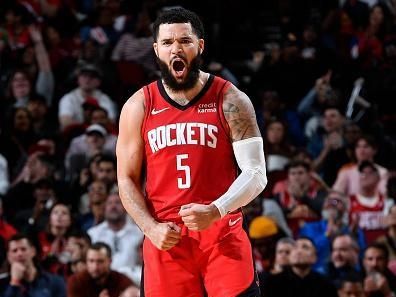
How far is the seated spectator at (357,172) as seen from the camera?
11445 mm

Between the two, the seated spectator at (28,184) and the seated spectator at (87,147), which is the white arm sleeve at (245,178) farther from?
the seated spectator at (87,147)

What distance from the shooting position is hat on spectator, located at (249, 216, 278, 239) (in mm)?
10211

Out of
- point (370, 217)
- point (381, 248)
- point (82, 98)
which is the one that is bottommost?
point (381, 248)

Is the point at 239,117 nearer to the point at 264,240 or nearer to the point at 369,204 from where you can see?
the point at 264,240

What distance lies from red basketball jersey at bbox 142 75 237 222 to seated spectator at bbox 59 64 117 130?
714 cm

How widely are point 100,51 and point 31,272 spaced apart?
5234mm

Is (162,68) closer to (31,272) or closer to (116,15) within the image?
(31,272)

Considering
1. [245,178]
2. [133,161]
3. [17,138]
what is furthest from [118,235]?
[245,178]

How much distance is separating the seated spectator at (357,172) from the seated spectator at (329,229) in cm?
64

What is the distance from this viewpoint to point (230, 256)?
5438mm

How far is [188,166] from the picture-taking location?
546cm

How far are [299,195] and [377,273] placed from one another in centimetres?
169

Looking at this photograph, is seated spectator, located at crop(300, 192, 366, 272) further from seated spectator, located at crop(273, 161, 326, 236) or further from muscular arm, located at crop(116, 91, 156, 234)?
muscular arm, located at crop(116, 91, 156, 234)

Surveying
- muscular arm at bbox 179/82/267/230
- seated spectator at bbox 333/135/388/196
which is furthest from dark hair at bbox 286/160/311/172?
muscular arm at bbox 179/82/267/230
